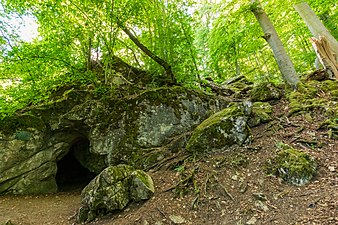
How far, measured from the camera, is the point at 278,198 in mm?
3654

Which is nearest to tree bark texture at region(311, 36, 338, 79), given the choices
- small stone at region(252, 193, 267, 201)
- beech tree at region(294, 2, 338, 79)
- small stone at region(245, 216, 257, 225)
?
beech tree at region(294, 2, 338, 79)

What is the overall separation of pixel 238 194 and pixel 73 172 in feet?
23.7

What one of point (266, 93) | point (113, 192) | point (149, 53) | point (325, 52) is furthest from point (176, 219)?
point (325, 52)

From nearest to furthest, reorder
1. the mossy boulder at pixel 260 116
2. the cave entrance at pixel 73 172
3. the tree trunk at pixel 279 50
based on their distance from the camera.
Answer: the mossy boulder at pixel 260 116 < the tree trunk at pixel 279 50 < the cave entrance at pixel 73 172

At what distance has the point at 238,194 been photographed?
392 cm

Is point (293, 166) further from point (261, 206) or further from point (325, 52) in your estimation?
point (325, 52)

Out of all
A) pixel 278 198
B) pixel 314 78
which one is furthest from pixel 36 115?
pixel 314 78

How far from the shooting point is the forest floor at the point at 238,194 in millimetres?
3410

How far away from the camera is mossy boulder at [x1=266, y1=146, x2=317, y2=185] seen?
3895 millimetres

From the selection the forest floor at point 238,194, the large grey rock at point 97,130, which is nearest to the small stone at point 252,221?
the forest floor at point 238,194

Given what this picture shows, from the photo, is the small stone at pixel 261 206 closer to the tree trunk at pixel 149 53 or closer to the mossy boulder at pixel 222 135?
the mossy boulder at pixel 222 135

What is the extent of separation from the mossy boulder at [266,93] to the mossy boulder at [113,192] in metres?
4.70

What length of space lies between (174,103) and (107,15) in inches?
117

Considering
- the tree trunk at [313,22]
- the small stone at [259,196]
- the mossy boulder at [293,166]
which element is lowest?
the small stone at [259,196]
